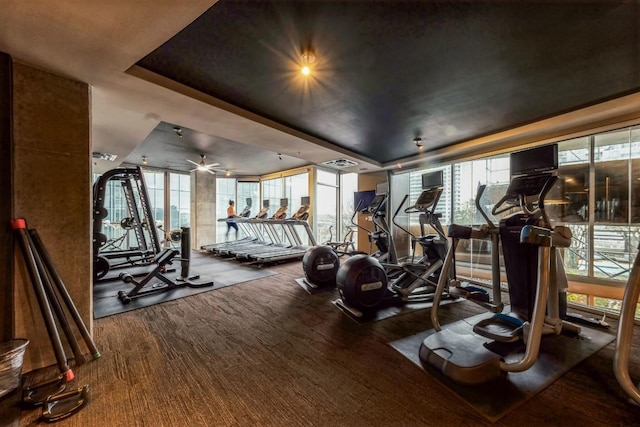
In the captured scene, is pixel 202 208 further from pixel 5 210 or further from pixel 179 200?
pixel 5 210

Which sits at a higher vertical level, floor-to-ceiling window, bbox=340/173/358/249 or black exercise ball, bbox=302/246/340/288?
floor-to-ceiling window, bbox=340/173/358/249

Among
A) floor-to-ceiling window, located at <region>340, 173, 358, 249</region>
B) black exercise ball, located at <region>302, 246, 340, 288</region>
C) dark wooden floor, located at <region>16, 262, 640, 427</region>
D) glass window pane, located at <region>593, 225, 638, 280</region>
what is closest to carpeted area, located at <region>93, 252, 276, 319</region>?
dark wooden floor, located at <region>16, 262, 640, 427</region>

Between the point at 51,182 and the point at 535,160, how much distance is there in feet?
14.8

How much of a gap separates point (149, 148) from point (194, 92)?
4.36m

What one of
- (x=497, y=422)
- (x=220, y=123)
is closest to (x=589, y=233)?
(x=497, y=422)

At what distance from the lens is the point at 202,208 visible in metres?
9.70

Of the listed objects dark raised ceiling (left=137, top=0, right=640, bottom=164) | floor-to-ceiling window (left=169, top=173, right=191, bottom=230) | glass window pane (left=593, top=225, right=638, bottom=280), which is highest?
dark raised ceiling (left=137, top=0, right=640, bottom=164)

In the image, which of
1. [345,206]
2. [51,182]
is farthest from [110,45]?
[345,206]

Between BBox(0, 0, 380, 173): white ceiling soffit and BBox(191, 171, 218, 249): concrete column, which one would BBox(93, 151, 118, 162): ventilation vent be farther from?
BBox(191, 171, 218, 249): concrete column

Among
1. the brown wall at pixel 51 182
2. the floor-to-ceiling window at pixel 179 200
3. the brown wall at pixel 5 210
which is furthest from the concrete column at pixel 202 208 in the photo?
the brown wall at pixel 5 210

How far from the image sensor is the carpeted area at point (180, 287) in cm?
336

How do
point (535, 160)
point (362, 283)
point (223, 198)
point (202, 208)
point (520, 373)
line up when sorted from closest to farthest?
point (520, 373) → point (535, 160) → point (362, 283) → point (202, 208) → point (223, 198)

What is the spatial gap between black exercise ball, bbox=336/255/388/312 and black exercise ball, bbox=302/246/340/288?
1.03 metres

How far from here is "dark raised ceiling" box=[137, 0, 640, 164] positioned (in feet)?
6.06
